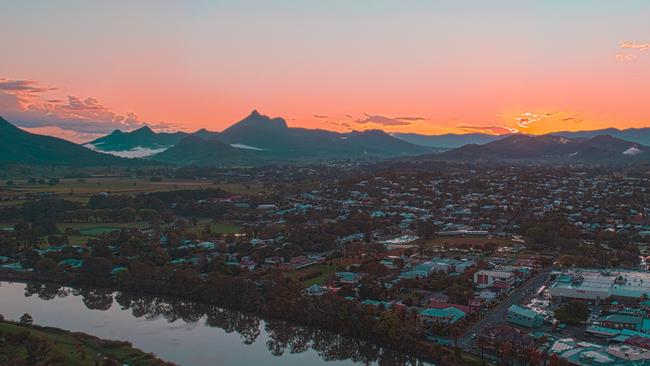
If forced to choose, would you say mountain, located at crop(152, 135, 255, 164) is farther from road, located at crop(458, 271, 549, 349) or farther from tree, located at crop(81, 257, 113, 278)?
road, located at crop(458, 271, 549, 349)

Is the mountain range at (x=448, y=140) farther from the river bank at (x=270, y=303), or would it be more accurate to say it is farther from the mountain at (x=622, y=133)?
the river bank at (x=270, y=303)

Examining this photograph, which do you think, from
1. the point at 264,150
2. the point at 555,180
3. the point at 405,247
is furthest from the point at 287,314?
the point at 264,150

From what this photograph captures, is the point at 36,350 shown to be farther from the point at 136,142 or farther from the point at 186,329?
the point at 136,142

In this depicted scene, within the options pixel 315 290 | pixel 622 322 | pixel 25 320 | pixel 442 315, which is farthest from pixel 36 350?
pixel 622 322

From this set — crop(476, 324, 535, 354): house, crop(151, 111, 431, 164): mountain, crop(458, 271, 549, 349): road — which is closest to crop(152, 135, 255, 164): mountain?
crop(151, 111, 431, 164): mountain

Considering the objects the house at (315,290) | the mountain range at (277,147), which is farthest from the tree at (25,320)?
the mountain range at (277,147)

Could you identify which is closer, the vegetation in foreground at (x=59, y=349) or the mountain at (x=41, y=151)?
the vegetation in foreground at (x=59, y=349)
